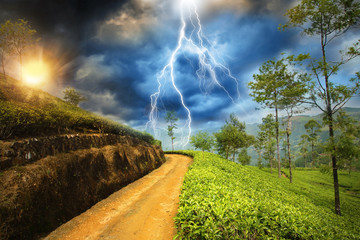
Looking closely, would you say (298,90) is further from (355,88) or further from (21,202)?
(21,202)

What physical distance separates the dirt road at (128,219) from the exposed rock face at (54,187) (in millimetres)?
537

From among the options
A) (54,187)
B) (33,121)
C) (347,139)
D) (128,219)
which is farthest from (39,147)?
(347,139)

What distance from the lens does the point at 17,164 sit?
5629 millimetres

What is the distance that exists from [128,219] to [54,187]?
3644 millimetres

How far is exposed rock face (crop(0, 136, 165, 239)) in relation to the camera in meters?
4.77

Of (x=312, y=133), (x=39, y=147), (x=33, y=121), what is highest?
(x=312, y=133)

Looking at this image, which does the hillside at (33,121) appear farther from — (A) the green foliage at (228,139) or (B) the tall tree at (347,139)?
(A) the green foliage at (228,139)

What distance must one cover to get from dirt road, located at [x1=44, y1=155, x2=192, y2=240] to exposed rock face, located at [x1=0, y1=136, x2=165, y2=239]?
537 millimetres

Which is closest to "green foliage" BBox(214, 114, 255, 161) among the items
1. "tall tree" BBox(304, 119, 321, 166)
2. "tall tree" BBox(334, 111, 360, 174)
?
"tall tree" BBox(304, 119, 321, 166)

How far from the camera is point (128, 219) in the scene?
641cm

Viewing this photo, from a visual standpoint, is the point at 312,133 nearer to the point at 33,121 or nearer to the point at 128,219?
the point at 128,219

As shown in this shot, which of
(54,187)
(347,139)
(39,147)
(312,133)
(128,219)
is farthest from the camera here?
(312,133)

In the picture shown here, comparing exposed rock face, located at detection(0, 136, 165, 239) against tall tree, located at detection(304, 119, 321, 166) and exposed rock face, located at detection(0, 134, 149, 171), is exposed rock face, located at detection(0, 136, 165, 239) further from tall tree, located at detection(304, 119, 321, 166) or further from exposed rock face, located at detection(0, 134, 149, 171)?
tall tree, located at detection(304, 119, 321, 166)

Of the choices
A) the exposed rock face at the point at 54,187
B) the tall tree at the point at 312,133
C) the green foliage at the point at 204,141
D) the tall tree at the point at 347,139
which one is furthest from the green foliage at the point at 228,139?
the exposed rock face at the point at 54,187
